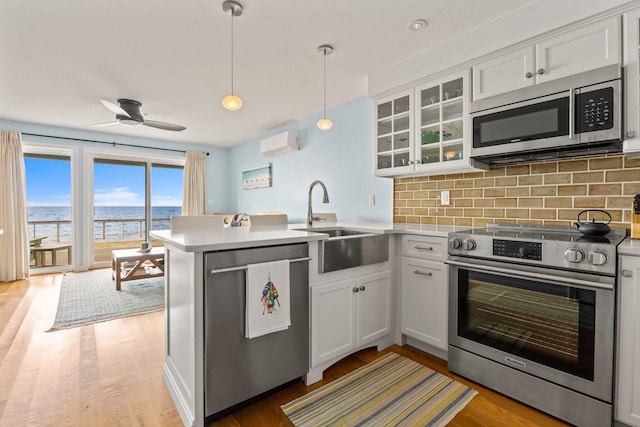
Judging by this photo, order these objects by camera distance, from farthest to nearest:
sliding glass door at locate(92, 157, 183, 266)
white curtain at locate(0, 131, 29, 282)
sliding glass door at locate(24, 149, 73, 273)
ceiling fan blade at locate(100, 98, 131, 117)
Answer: sliding glass door at locate(92, 157, 183, 266) → sliding glass door at locate(24, 149, 73, 273) → white curtain at locate(0, 131, 29, 282) → ceiling fan blade at locate(100, 98, 131, 117)

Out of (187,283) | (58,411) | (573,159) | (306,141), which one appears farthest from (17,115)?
(573,159)

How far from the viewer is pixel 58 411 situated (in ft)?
5.43

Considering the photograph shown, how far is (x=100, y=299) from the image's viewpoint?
3609 millimetres

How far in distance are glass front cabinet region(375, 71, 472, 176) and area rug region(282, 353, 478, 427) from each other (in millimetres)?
1528

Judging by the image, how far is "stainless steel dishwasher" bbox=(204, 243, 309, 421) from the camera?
1.46m

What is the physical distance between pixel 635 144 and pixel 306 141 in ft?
11.7

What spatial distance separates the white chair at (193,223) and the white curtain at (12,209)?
4.18m

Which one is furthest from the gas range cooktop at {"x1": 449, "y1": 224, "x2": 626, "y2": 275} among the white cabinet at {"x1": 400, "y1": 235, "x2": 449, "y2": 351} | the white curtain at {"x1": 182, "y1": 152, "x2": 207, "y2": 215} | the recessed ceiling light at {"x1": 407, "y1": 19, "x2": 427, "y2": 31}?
the white curtain at {"x1": 182, "y1": 152, "x2": 207, "y2": 215}

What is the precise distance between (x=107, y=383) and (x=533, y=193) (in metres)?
3.14

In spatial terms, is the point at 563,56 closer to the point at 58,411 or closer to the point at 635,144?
the point at 635,144

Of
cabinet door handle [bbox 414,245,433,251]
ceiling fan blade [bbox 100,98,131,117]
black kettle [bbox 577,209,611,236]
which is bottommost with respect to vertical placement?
cabinet door handle [bbox 414,245,433,251]

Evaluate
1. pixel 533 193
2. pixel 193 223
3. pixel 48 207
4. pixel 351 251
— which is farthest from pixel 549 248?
pixel 48 207

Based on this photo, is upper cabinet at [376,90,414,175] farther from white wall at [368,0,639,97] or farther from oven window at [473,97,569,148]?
oven window at [473,97,569,148]

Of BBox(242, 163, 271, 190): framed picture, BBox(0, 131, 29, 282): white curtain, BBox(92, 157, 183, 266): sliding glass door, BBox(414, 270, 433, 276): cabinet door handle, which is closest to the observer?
BBox(414, 270, 433, 276): cabinet door handle
